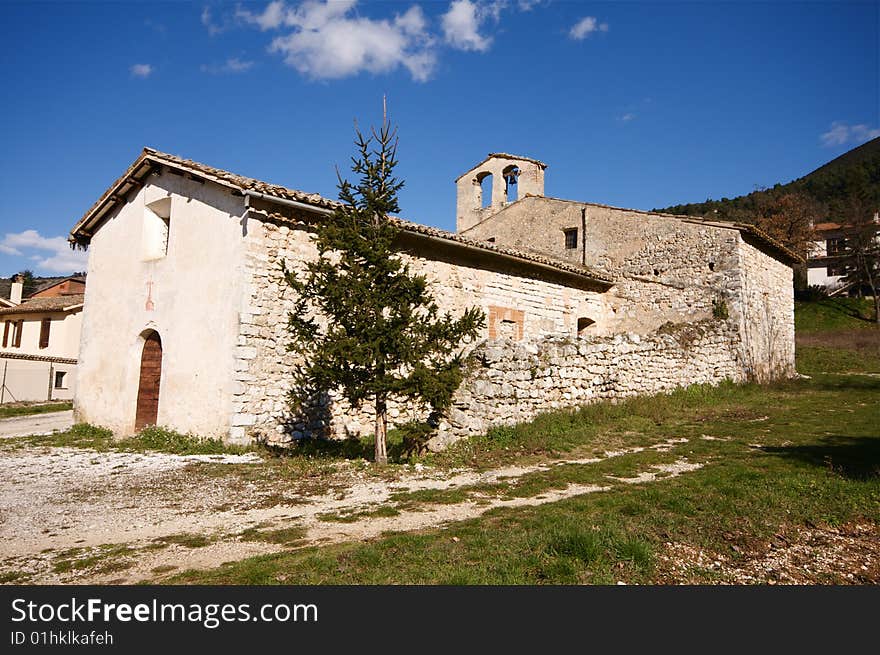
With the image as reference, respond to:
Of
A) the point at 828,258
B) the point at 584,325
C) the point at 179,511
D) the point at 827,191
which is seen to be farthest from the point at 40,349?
the point at 827,191

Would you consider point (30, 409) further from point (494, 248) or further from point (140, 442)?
point (494, 248)

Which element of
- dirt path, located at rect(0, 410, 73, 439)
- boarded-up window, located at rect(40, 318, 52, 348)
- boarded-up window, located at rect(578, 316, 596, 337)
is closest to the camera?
dirt path, located at rect(0, 410, 73, 439)

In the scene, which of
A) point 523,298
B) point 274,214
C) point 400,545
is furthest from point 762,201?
point 400,545

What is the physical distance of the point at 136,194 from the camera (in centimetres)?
1229

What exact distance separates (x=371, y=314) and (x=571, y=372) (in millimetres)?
4652

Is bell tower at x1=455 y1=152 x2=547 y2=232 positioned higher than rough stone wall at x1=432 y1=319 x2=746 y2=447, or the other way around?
bell tower at x1=455 y1=152 x2=547 y2=232

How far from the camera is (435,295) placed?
40.4ft

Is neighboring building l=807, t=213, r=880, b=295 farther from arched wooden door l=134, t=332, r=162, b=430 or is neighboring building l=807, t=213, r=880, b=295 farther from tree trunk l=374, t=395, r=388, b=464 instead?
arched wooden door l=134, t=332, r=162, b=430

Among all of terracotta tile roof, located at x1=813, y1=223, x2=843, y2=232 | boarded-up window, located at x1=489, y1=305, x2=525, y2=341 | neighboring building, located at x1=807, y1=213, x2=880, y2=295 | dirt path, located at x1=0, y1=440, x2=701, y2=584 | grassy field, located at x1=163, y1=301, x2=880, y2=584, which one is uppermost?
terracotta tile roof, located at x1=813, y1=223, x2=843, y2=232

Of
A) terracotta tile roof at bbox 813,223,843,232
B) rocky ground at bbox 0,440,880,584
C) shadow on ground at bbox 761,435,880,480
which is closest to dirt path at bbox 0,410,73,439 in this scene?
rocky ground at bbox 0,440,880,584

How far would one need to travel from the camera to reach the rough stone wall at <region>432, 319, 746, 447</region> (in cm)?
902

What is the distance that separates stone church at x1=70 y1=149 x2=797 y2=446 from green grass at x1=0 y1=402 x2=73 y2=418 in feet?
26.2
